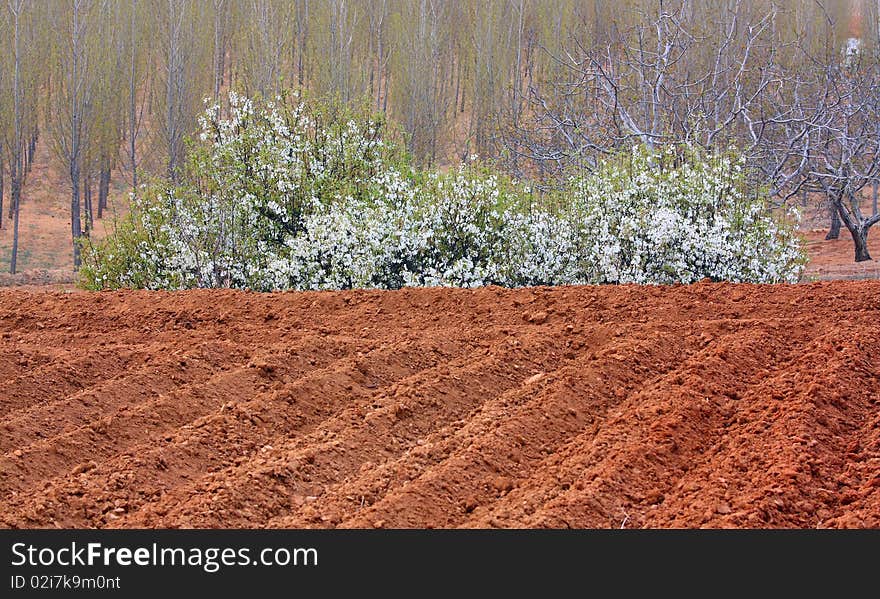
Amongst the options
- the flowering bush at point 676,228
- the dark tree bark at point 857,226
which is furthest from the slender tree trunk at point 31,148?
the dark tree bark at point 857,226

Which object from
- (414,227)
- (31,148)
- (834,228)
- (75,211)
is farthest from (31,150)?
(834,228)

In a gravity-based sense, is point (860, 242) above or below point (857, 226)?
below

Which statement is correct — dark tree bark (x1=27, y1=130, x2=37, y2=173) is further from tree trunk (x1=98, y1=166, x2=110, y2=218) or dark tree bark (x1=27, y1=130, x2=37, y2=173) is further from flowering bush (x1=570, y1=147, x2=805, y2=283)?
flowering bush (x1=570, y1=147, x2=805, y2=283)

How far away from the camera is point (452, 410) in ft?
18.1

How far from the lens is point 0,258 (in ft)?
85.5

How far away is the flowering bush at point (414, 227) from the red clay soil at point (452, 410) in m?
2.98

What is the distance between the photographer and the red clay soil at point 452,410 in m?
4.15

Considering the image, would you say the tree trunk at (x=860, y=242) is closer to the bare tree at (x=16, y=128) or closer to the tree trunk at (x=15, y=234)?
the tree trunk at (x=15, y=234)

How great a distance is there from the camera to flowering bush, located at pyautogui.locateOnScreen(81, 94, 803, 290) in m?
11.1

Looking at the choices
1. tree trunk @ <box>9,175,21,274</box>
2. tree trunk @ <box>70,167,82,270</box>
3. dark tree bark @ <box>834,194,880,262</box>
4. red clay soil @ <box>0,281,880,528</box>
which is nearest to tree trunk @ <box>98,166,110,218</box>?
tree trunk @ <box>9,175,21,274</box>

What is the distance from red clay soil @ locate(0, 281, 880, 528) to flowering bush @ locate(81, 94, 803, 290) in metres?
2.98

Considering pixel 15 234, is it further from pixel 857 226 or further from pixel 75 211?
pixel 857 226

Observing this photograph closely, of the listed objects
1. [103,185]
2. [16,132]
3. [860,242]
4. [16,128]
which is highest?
[16,128]

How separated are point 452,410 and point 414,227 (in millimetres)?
5923
